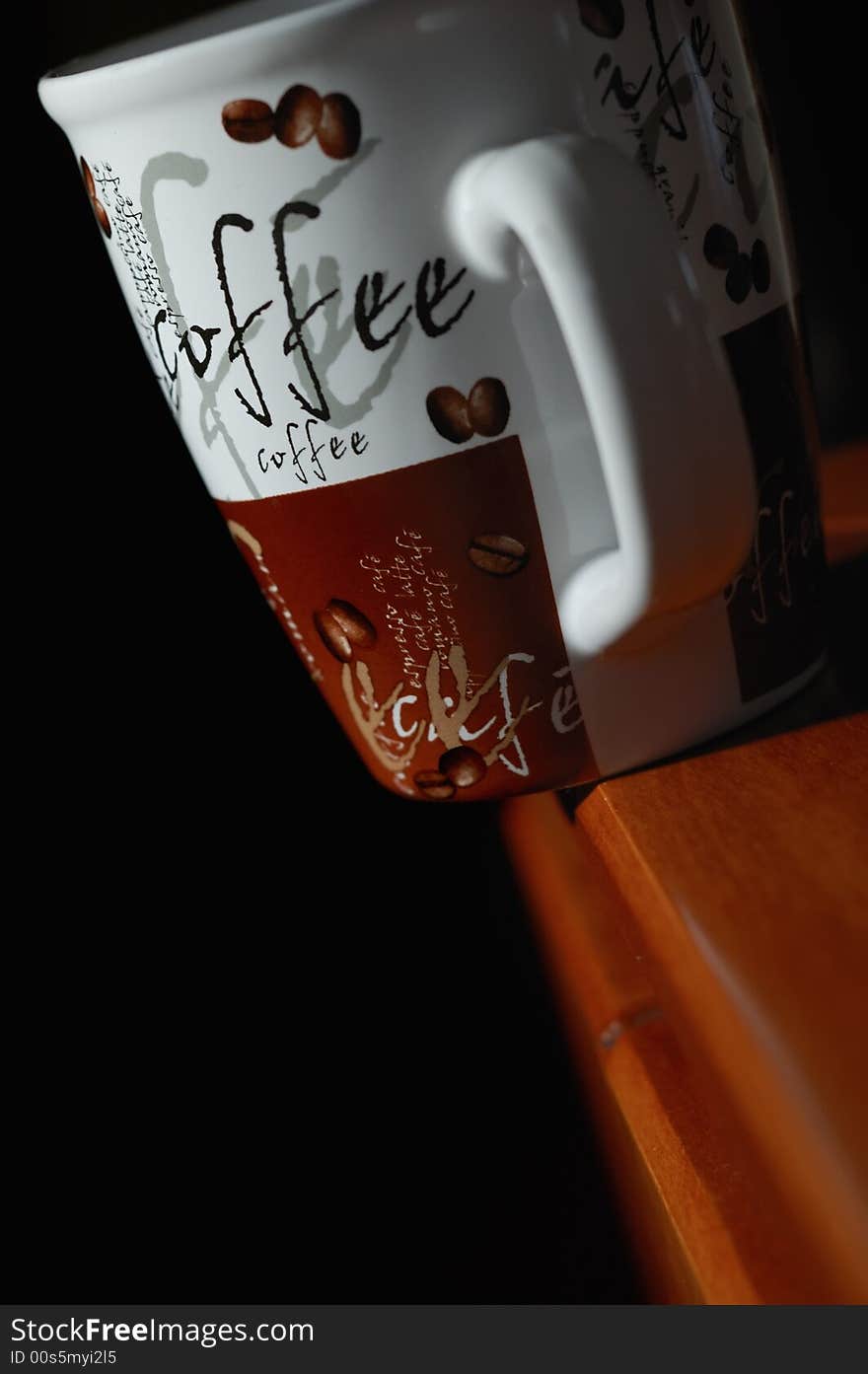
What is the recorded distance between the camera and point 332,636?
12.8 inches

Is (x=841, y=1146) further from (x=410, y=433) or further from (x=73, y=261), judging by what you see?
(x=73, y=261)

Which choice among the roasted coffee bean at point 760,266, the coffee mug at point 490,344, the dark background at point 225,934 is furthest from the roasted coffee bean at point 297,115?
the dark background at point 225,934

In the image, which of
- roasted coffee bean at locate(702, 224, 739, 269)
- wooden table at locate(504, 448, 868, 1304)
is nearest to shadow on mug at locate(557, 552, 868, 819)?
wooden table at locate(504, 448, 868, 1304)

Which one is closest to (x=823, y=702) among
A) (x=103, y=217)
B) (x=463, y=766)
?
(x=463, y=766)

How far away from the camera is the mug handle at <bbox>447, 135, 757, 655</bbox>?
0.81 feet

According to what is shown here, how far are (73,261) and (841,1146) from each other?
370mm

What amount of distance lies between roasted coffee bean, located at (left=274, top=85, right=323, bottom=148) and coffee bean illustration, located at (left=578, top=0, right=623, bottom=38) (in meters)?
0.05

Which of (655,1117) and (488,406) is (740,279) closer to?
(488,406)

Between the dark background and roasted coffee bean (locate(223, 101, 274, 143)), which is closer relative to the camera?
roasted coffee bean (locate(223, 101, 274, 143))

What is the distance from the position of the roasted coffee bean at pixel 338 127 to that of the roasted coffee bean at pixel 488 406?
2.1 inches

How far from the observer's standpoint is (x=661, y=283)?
0.25 m

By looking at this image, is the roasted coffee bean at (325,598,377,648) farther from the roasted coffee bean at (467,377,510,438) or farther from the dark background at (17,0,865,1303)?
the dark background at (17,0,865,1303)

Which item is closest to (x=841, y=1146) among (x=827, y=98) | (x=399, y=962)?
(x=399, y=962)

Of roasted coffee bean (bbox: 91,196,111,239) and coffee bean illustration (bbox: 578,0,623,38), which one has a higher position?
Answer: coffee bean illustration (bbox: 578,0,623,38)
